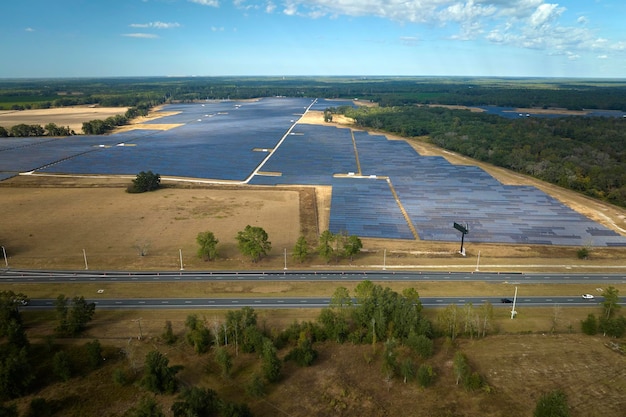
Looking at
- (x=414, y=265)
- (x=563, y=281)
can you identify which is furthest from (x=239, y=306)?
(x=563, y=281)

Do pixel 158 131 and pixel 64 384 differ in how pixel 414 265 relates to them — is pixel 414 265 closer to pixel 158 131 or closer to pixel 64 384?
pixel 64 384

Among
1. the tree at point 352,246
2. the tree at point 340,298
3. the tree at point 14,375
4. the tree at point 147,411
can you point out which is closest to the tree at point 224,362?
the tree at point 147,411

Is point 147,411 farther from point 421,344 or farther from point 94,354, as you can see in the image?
point 421,344

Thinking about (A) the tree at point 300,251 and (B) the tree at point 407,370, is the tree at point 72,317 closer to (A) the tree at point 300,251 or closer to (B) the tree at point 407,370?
(A) the tree at point 300,251

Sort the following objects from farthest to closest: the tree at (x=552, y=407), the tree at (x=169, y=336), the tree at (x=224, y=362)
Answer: the tree at (x=169, y=336) → the tree at (x=224, y=362) → the tree at (x=552, y=407)

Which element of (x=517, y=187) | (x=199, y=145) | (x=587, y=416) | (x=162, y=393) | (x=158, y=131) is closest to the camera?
(x=587, y=416)

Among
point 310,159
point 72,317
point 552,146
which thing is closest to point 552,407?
point 72,317
